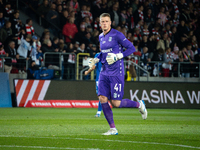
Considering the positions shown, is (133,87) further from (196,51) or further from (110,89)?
(110,89)

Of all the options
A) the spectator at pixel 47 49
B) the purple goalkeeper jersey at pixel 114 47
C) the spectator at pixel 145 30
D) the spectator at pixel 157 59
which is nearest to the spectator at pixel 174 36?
the spectator at pixel 145 30

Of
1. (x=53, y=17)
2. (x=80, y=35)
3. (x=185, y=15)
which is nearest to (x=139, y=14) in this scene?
(x=185, y=15)

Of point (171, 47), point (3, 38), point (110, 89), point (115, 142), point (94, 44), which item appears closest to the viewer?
point (115, 142)

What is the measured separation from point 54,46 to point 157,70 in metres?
5.86

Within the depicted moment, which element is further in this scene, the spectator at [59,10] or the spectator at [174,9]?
the spectator at [174,9]

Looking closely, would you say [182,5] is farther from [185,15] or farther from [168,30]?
[168,30]

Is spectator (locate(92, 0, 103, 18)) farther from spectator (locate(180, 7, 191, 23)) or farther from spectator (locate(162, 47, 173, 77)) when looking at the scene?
spectator (locate(180, 7, 191, 23))

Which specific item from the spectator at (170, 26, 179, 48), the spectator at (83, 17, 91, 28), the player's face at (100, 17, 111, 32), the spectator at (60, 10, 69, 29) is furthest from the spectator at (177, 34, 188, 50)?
the player's face at (100, 17, 111, 32)

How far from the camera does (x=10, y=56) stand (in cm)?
1709

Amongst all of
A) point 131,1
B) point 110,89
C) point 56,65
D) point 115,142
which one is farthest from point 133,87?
point 115,142

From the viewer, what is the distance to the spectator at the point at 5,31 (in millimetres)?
17312

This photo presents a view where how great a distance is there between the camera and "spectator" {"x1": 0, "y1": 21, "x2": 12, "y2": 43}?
1731 centimetres

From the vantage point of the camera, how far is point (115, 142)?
6332 millimetres

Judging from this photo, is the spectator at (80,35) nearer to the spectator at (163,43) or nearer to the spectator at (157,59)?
the spectator at (157,59)
